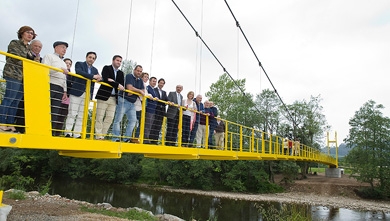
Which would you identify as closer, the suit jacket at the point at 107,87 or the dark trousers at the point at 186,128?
the suit jacket at the point at 107,87

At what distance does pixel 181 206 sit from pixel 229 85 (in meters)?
18.1

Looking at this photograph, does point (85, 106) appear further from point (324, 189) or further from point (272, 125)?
point (272, 125)

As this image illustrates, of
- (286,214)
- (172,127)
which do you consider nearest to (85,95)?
(172,127)

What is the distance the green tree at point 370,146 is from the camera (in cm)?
1977

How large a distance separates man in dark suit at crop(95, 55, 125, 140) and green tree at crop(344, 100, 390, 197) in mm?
20760

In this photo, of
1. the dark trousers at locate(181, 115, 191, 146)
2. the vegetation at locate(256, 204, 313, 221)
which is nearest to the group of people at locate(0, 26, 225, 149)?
the dark trousers at locate(181, 115, 191, 146)

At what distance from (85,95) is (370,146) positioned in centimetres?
2251

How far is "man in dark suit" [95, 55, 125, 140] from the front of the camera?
415 centimetres

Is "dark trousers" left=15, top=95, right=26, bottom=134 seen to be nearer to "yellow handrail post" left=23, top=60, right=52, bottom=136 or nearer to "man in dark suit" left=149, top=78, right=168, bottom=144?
"yellow handrail post" left=23, top=60, right=52, bottom=136

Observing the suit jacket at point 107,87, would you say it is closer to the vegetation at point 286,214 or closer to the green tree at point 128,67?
the vegetation at point 286,214

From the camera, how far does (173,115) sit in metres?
5.91

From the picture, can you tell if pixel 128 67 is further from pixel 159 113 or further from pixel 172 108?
pixel 159 113

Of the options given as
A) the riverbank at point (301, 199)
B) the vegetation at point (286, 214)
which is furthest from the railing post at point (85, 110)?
the vegetation at point (286, 214)

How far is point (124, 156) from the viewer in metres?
26.5
